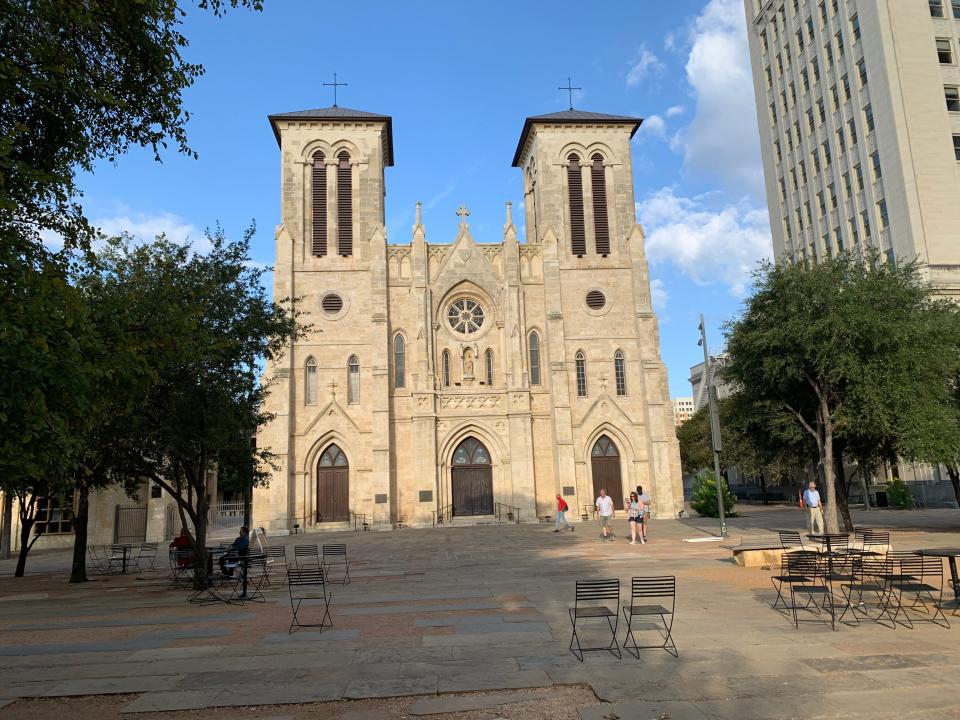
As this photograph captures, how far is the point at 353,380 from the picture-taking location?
120 ft

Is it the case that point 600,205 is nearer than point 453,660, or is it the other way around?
point 453,660

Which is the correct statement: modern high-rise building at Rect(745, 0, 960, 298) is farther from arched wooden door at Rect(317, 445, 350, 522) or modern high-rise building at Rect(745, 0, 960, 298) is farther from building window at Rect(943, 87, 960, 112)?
arched wooden door at Rect(317, 445, 350, 522)

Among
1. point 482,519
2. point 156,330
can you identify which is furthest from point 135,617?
point 482,519

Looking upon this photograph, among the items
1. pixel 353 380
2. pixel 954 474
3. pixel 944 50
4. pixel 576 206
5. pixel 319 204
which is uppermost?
pixel 944 50

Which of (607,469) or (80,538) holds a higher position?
(607,469)

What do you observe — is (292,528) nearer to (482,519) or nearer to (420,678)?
(482,519)

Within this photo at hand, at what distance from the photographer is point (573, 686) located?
7.71 meters

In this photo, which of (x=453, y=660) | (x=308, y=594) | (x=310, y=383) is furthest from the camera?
(x=310, y=383)

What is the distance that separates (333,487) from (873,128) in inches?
1404

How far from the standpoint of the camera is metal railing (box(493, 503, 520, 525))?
3541 cm

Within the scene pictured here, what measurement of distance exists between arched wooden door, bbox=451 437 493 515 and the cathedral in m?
0.10

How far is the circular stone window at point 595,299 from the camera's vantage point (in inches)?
1519

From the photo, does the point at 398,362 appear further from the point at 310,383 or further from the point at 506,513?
the point at 506,513

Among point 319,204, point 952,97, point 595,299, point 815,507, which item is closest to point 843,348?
point 815,507
